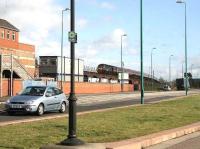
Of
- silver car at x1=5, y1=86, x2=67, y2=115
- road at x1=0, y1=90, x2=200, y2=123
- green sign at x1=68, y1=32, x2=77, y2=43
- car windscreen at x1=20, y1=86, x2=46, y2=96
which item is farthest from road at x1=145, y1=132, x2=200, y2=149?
car windscreen at x1=20, y1=86, x2=46, y2=96

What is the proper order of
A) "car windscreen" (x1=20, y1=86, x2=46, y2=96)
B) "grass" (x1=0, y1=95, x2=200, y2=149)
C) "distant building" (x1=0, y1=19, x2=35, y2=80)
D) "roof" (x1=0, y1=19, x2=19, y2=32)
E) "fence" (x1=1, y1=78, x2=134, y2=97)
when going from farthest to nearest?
1. "roof" (x1=0, y1=19, x2=19, y2=32)
2. "distant building" (x1=0, y1=19, x2=35, y2=80)
3. "fence" (x1=1, y1=78, x2=134, y2=97)
4. "car windscreen" (x1=20, y1=86, x2=46, y2=96)
5. "grass" (x1=0, y1=95, x2=200, y2=149)

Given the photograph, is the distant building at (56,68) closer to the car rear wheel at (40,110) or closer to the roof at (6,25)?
the roof at (6,25)

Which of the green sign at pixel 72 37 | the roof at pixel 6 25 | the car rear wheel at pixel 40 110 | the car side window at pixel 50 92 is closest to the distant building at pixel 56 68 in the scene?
the roof at pixel 6 25

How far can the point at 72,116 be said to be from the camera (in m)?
12.3

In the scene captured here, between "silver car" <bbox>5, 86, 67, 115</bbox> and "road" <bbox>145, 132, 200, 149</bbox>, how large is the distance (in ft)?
34.4

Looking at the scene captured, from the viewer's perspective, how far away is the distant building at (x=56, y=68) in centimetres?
9112

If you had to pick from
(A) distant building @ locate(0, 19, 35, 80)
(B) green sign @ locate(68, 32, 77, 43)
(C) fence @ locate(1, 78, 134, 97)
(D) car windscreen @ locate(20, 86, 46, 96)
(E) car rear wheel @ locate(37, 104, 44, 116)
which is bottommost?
(E) car rear wheel @ locate(37, 104, 44, 116)

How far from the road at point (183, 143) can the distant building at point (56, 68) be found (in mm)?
69469

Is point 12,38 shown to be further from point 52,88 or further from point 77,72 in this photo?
point 52,88

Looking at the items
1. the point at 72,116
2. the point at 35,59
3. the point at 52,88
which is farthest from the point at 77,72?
the point at 72,116

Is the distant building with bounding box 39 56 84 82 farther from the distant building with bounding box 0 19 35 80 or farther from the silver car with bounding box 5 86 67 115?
the silver car with bounding box 5 86 67 115

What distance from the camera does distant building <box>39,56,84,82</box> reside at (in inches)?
3588

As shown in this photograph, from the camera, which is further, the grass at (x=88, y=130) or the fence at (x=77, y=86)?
the fence at (x=77, y=86)

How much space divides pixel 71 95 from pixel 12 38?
8449 cm
